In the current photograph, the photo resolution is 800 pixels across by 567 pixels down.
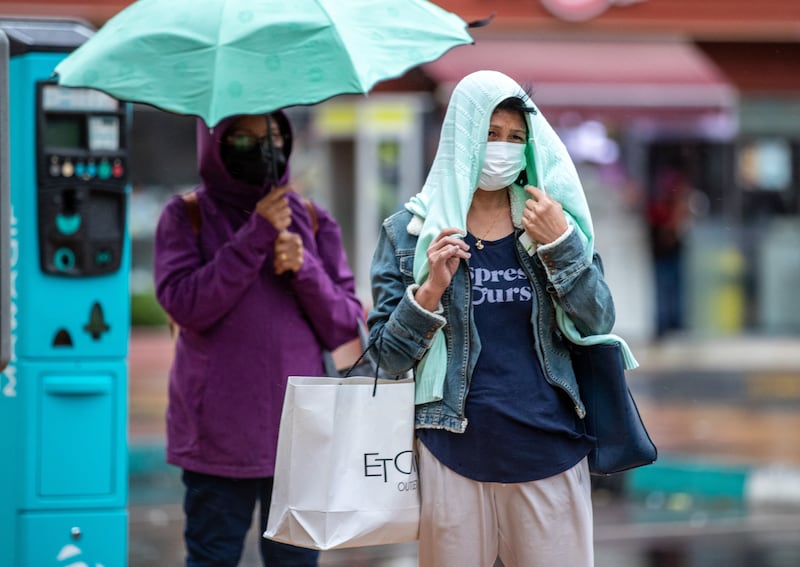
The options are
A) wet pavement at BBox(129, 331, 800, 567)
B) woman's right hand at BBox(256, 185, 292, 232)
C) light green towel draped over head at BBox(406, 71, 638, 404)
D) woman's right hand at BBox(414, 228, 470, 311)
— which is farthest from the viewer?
wet pavement at BBox(129, 331, 800, 567)

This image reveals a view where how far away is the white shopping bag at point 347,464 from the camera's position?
11.2 feet

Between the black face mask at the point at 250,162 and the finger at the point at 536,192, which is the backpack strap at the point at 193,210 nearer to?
the black face mask at the point at 250,162

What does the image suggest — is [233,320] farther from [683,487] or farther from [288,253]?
[683,487]

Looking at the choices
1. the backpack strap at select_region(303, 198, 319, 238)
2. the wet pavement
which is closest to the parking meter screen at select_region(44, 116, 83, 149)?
the backpack strap at select_region(303, 198, 319, 238)

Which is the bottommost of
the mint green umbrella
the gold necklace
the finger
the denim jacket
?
the denim jacket

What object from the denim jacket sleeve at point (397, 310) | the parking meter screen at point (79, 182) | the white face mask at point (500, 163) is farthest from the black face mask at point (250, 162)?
the white face mask at point (500, 163)

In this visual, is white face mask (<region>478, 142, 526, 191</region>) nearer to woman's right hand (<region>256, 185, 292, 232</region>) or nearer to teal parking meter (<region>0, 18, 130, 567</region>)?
woman's right hand (<region>256, 185, 292, 232</region>)

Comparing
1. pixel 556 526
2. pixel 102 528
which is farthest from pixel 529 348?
pixel 102 528

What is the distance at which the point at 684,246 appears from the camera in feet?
52.3

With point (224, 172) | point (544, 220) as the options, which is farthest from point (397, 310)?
point (224, 172)

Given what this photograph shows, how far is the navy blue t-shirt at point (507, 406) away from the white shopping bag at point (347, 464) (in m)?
0.12

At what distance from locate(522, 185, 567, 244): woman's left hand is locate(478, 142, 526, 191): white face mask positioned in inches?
3.6

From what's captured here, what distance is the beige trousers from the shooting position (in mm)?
3469

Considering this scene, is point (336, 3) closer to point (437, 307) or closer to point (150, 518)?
point (437, 307)
